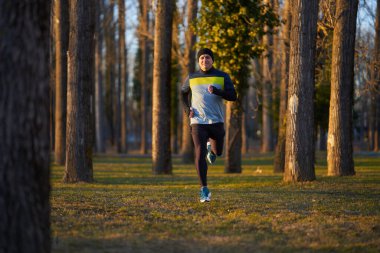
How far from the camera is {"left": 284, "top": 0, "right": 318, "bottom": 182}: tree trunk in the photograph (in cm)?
1235

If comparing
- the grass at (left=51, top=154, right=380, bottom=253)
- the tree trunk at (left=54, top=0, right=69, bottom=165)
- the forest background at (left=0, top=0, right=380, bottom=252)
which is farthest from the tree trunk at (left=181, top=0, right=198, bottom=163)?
the grass at (left=51, top=154, right=380, bottom=253)

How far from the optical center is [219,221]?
7559mm

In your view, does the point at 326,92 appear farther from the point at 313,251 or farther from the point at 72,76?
the point at 313,251

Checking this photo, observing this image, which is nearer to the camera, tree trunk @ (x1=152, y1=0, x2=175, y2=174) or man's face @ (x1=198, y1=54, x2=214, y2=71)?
man's face @ (x1=198, y1=54, x2=214, y2=71)

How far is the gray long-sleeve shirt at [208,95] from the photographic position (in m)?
9.26

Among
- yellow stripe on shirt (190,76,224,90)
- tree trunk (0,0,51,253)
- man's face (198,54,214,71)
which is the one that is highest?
man's face (198,54,214,71)

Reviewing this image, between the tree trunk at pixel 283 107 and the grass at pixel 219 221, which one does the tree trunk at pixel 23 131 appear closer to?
the grass at pixel 219 221

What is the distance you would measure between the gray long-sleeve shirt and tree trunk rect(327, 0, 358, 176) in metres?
6.30

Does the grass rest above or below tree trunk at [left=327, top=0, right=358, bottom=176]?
below

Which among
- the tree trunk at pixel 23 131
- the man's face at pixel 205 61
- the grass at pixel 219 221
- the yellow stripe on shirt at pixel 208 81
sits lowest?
the grass at pixel 219 221

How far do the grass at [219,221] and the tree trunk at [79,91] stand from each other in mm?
2332

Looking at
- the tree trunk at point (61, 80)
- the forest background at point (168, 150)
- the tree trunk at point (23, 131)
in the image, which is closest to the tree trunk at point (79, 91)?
the forest background at point (168, 150)

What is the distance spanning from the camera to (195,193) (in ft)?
36.2

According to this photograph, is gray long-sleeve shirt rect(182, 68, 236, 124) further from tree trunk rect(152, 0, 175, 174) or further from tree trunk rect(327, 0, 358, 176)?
tree trunk rect(152, 0, 175, 174)
